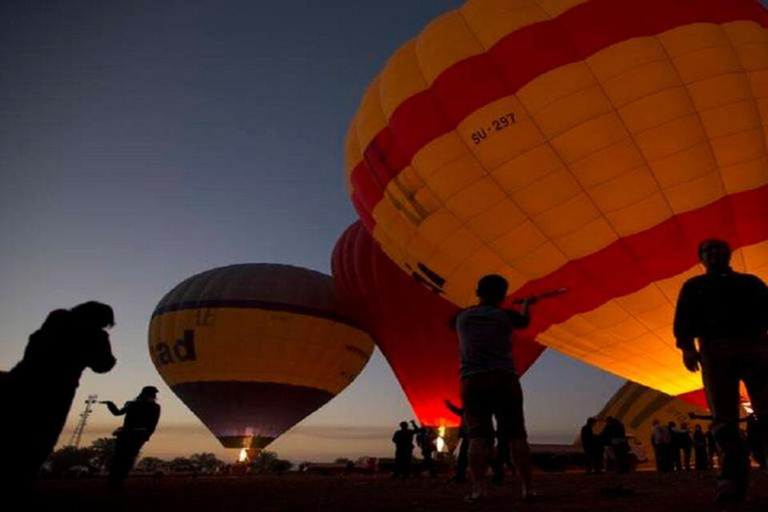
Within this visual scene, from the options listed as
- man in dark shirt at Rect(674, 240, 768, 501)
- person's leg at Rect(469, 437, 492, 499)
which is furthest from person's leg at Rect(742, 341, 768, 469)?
person's leg at Rect(469, 437, 492, 499)

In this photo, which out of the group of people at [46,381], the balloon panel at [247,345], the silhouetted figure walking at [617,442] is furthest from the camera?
the balloon panel at [247,345]

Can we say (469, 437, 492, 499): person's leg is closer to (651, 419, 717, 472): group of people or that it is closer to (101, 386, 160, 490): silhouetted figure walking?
(101, 386, 160, 490): silhouetted figure walking

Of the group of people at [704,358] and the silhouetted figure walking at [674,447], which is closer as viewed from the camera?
the group of people at [704,358]

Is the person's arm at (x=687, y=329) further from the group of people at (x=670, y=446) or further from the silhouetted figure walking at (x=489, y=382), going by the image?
the group of people at (x=670, y=446)

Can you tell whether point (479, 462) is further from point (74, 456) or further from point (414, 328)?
point (74, 456)

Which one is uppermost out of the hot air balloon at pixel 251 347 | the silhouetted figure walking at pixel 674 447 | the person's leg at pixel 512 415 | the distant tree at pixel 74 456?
the hot air balloon at pixel 251 347

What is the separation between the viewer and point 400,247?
41.9 feet

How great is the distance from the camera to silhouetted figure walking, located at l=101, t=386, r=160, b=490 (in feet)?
23.6

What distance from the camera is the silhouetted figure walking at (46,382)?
339cm

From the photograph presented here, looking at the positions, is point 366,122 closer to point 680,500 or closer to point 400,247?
point 400,247

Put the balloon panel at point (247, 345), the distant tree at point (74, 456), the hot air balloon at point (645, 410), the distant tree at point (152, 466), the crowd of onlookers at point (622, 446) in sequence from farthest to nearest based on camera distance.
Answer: the distant tree at point (74, 456) < the distant tree at point (152, 466) < the hot air balloon at point (645, 410) < the balloon panel at point (247, 345) < the crowd of onlookers at point (622, 446)

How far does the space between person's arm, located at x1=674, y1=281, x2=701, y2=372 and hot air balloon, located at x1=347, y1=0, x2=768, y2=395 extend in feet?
21.4

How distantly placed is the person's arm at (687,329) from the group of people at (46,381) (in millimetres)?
3708

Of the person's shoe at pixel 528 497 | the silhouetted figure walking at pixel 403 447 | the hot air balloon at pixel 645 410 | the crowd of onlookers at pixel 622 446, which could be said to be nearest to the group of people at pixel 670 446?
the crowd of onlookers at pixel 622 446
